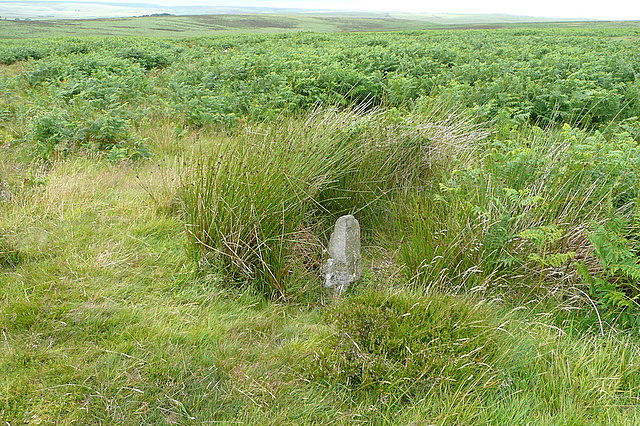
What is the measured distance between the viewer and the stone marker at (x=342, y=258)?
156 inches

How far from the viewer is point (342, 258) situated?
3949 mm

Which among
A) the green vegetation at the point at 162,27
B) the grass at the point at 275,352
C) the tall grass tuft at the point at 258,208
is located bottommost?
the grass at the point at 275,352

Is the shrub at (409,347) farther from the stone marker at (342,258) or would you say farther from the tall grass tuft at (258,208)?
the tall grass tuft at (258,208)

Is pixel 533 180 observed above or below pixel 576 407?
above

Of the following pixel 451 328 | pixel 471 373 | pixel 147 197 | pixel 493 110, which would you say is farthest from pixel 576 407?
pixel 493 110

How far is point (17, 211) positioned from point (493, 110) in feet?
21.3

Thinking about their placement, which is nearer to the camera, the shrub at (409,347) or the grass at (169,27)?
the shrub at (409,347)


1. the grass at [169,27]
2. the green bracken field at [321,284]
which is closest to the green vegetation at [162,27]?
the grass at [169,27]

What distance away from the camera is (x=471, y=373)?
2.79 meters

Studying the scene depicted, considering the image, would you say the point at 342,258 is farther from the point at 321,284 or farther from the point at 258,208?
the point at 258,208

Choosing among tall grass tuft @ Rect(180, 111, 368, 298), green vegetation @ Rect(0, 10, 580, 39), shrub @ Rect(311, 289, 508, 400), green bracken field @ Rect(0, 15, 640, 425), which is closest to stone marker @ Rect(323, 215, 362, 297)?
green bracken field @ Rect(0, 15, 640, 425)

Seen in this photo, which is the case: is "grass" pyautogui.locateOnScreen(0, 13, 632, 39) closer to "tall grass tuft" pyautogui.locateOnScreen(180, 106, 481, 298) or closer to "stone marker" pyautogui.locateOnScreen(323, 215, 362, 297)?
"tall grass tuft" pyautogui.locateOnScreen(180, 106, 481, 298)

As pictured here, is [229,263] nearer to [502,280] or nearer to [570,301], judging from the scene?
[502,280]

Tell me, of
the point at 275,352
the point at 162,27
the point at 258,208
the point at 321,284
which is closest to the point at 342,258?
the point at 321,284
